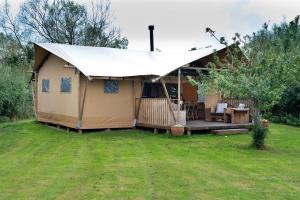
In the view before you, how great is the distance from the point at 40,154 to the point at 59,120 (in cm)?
585

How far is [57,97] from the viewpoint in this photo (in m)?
16.3

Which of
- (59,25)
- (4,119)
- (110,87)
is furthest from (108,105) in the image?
Answer: (59,25)

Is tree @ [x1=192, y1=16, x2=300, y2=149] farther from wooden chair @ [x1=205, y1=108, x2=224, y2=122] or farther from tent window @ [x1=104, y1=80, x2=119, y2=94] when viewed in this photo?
wooden chair @ [x1=205, y1=108, x2=224, y2=122]

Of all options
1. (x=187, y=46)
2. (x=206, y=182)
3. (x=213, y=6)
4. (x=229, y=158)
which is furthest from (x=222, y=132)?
(x=187, y=46)

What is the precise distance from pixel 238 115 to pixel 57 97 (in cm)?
705

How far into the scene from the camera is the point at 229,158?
386 inches

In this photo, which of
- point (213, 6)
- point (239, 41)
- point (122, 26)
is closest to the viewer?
point (239, 41)

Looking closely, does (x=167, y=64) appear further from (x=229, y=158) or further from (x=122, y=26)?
(x=122, y=26)

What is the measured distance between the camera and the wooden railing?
1434 centimetres

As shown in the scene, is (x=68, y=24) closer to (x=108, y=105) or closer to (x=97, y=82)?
(x=97, y=82)

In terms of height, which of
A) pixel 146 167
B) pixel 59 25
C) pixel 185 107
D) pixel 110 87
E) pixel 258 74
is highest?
pixel 59 25

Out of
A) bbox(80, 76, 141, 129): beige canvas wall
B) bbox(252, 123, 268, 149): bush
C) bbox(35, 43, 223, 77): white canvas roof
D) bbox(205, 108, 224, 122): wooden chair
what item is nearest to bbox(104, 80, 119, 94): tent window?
bbox(80, 76, 141, 129): beige canvas wall

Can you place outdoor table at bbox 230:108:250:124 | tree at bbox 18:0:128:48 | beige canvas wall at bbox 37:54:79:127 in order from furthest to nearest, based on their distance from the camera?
tree at bbox 18:0:128:48 < outdoor table at bbox 230:108:250:124 < beige canvas wall at bbox 37:54:79:127

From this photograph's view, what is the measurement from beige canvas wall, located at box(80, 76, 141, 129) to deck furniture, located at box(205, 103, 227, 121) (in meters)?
3.22
